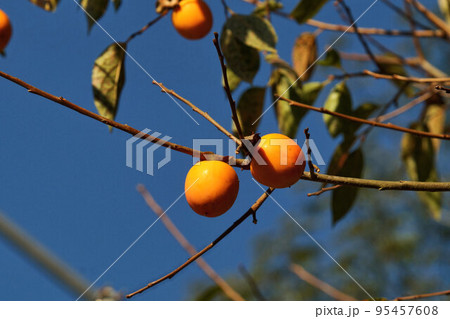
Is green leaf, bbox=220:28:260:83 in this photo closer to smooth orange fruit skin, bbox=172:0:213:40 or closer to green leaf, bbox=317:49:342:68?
smooth orange fruit skin, bbox=172:0:213:40

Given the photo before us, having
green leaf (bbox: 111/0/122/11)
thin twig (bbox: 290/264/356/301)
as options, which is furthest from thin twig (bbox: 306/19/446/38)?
thin twig (bbox: 290/264/356/301)

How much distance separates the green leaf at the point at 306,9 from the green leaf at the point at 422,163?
1.37 feet

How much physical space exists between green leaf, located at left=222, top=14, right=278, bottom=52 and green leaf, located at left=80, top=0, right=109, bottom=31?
0.28m

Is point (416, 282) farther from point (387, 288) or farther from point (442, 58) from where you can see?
point (442, 58)

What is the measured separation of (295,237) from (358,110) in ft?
10.5

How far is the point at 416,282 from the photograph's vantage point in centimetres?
402

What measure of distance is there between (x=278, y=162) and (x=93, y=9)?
0.66 m

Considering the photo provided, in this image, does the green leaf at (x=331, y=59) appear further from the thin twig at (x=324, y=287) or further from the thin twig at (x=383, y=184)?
the thin twig at (x=383, y=184)

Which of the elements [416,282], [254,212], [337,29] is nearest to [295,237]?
[416,282]

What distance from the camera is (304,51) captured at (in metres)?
1.40

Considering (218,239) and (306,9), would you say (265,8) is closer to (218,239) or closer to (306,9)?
(306,9)

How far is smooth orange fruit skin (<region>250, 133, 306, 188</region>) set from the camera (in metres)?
0.67

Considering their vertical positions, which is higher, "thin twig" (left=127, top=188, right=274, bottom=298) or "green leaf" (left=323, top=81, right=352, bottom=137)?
"green leaf" (left=323, top=81, right=352, bottom=137)
